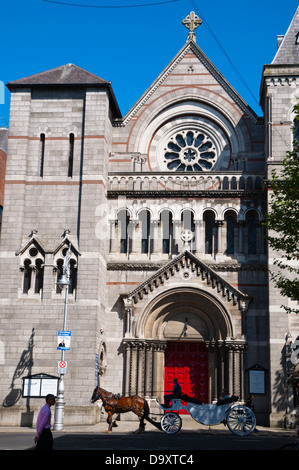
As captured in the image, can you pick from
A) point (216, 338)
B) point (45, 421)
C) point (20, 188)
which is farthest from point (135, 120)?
point (45, 421)

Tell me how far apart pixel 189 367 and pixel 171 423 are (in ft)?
28.6

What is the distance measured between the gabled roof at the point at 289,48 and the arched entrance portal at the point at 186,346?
501 inches

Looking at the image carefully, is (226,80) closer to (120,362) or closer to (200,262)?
(200,262)

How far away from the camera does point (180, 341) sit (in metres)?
30.0

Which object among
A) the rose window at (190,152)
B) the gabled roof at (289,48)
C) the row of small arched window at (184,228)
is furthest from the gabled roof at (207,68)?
the row of small arched window at (184,228)

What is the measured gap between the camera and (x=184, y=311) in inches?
1188

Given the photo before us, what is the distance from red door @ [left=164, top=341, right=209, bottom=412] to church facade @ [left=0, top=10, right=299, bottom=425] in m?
0.07

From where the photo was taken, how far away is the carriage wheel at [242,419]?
20812mm

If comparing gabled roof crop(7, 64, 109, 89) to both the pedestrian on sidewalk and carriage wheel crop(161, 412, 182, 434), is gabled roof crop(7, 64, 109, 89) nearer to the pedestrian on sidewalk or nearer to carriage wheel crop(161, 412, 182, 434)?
carriage wheel crop(161, 412, 182, 434)

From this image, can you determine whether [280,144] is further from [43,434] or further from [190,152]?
[43,434]

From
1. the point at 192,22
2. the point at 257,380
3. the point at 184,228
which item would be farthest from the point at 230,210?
the point at 192,22

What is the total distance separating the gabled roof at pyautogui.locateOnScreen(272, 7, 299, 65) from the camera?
1252 inches

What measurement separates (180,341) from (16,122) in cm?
1370

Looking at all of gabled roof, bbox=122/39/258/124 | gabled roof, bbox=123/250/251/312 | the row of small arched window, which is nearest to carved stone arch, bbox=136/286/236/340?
gabled roof, bbox=123/250/251/312
